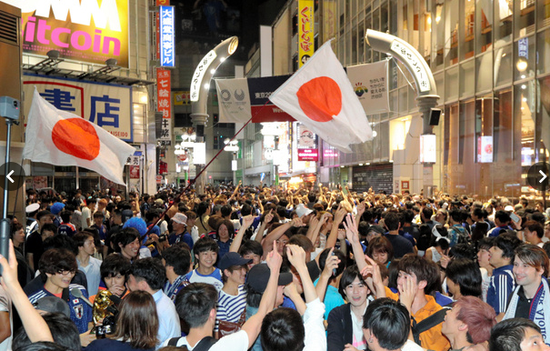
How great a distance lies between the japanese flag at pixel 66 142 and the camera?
23.4ft

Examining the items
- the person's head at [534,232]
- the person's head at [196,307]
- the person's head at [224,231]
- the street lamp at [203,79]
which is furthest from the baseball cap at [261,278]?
the street lamp at [203,79]

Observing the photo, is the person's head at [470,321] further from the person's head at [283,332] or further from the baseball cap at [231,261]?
the baseball cap at [231,261]

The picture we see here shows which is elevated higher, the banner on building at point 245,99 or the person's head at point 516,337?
the banner on building at point 245,99

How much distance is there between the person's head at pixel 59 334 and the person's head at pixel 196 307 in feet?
2.58

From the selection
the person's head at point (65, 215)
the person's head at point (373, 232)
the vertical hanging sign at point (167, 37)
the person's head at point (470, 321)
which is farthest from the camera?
the vertical hanging sign at point (167, 37)

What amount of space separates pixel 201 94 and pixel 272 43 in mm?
41129

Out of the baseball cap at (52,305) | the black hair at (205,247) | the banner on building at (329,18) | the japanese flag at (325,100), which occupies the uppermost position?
the banner on building at (329,18)

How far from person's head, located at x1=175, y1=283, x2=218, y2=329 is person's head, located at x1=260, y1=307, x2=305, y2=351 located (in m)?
0.59

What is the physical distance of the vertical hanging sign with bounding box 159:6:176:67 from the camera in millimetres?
27219

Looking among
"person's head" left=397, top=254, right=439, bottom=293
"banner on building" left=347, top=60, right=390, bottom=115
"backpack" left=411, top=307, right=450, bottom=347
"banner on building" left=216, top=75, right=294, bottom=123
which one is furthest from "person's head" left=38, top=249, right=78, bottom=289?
"banner on building" left=347, top=60, right=390, bottom=115

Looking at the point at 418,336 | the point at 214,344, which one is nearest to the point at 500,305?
the point at 418,336

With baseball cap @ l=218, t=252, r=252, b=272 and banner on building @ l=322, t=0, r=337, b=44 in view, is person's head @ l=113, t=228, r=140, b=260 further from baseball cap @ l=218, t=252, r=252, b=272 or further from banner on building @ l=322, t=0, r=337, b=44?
banner on building @ l=322, t=0, r=337, b=44

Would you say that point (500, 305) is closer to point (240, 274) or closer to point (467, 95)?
point (240, 274)

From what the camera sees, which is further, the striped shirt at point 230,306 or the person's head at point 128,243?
the person's head at point 128,243
